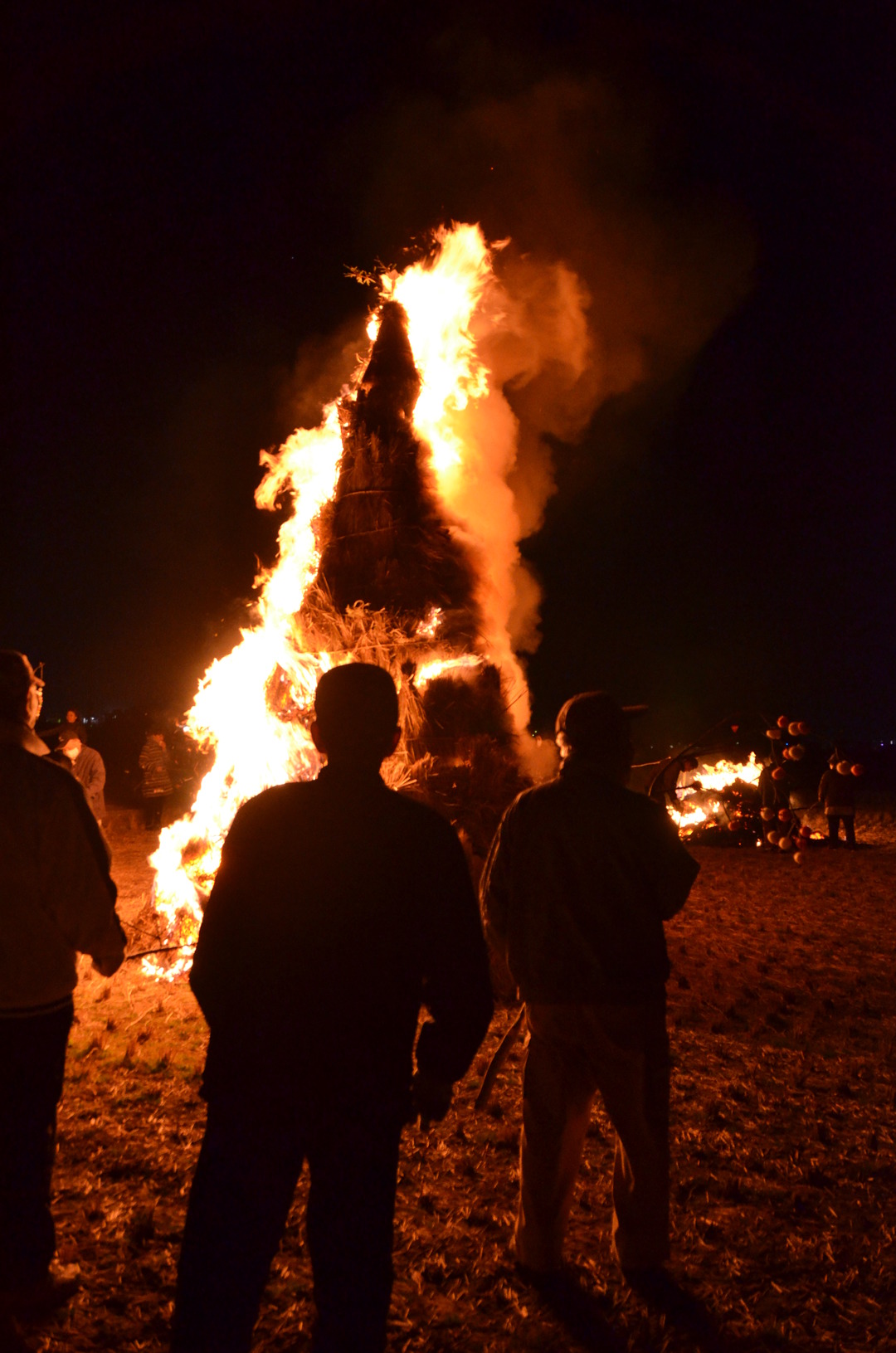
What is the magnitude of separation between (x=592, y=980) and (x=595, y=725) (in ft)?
3.35

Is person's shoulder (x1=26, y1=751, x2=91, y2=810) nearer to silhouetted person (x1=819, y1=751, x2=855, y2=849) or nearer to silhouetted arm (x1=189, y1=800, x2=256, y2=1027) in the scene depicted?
silhouetted arm (x1=189, y1=800, x2=256, y2=1027)

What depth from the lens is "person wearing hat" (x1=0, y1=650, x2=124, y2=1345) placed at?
2.66 meters

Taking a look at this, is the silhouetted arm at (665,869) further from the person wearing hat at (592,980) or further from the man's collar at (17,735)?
the man's collar at (17,735)

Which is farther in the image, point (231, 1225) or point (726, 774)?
point (726, 774)

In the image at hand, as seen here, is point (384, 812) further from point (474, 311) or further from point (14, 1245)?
point (474, 311)

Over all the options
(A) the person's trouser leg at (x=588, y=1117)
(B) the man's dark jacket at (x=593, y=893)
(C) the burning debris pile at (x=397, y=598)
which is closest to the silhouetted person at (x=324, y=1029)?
(B) the man's dark jacket at (x=593, y=893)

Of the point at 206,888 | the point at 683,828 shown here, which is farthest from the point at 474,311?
the point at 683,828

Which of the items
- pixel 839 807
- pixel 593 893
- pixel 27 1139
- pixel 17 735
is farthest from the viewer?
pixel 839 807

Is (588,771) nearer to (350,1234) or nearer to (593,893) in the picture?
(593,893)

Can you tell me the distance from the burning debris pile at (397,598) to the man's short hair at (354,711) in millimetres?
4155

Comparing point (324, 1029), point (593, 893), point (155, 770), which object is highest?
point (155, 770)

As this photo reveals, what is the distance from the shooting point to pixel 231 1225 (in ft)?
6.30

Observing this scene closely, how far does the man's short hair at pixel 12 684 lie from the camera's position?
112 inches

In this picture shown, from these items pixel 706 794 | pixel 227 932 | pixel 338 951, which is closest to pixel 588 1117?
pixel 338 951
